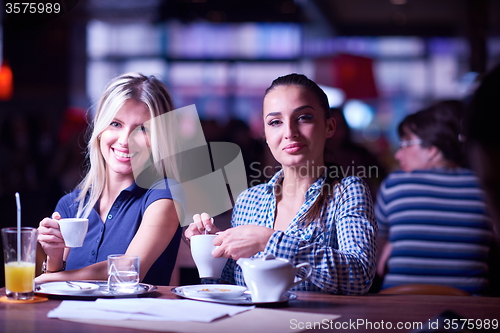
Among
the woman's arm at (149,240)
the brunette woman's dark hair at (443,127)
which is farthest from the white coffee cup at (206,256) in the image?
the brunette woman's dark hair at (443,127)

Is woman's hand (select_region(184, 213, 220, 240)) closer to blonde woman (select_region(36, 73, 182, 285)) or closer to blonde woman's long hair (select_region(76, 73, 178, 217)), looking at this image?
blonde woman (select_region(36, 73, 182, 285))

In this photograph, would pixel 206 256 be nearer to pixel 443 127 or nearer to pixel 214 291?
pixel 214 291

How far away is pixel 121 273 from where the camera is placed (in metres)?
1.21

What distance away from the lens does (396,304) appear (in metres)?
1.16

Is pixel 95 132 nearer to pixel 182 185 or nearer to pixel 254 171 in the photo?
pixel 182 185

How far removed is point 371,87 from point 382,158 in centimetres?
226

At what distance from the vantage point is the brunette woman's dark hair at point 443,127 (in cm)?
213

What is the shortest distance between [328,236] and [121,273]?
60 centimetres

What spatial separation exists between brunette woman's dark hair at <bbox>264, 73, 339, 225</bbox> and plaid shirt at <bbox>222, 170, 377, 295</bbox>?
0.01 meters

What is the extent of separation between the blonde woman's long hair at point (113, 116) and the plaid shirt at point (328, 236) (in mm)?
303

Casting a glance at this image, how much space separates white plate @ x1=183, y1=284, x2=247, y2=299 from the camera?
1157mm

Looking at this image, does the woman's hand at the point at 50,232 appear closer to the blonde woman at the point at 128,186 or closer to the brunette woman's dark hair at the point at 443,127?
the blonde woman at the point at 128,186

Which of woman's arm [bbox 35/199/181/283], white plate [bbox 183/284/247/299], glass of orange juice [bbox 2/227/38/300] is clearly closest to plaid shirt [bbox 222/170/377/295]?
white plate [bbox 183/284/247/299]

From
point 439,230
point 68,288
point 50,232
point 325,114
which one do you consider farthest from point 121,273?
point 439,230
